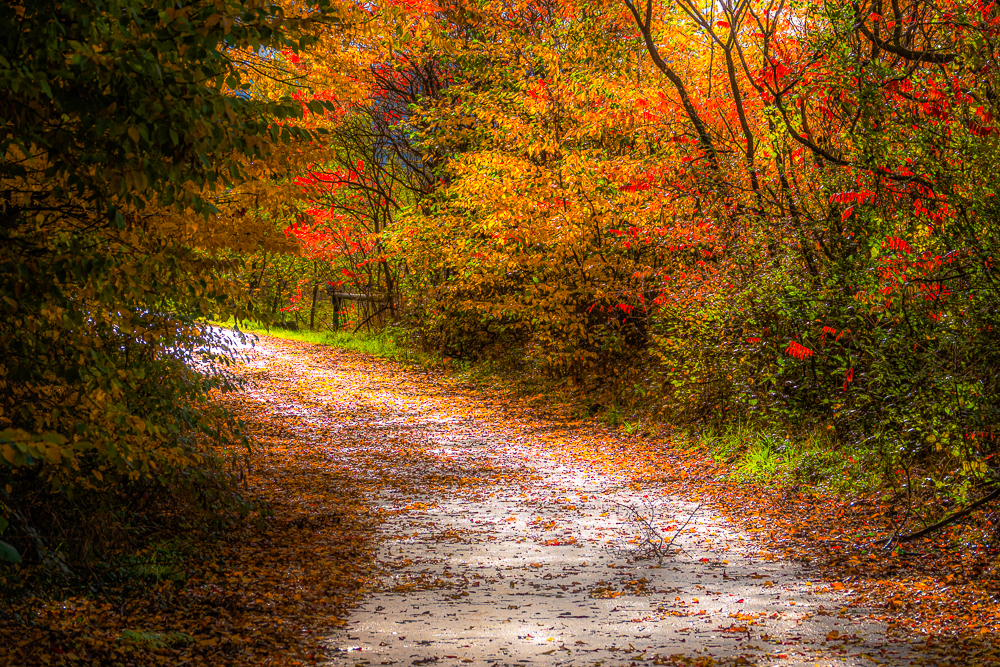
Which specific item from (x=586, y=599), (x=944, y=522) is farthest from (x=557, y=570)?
(x=944, y=522)

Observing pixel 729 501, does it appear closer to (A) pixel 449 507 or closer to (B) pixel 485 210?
(A) pixel 449 507

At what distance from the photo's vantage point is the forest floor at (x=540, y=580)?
193 inches

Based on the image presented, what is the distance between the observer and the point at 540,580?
6.54 m

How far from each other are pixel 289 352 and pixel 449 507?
581 inches

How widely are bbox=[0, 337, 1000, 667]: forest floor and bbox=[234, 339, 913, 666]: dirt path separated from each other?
0.08ft

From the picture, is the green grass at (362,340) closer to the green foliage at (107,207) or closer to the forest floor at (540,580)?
the forest floor at (540,580)

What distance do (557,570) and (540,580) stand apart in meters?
0.30

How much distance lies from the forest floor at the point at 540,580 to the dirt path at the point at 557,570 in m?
0.02

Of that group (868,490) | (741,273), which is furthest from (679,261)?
(868,490)

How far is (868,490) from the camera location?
8047mm

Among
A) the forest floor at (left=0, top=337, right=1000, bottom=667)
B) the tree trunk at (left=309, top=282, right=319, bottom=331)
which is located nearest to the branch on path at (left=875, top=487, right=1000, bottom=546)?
the forest floor at (left=0, top=337, right=1000, bottom=667)

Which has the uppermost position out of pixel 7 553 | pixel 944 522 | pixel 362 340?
pixel 7 553

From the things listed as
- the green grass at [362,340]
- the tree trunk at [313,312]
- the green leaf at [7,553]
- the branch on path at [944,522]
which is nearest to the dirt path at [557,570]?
the branch on path at [944,522]

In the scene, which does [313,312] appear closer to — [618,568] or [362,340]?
[362,340]
